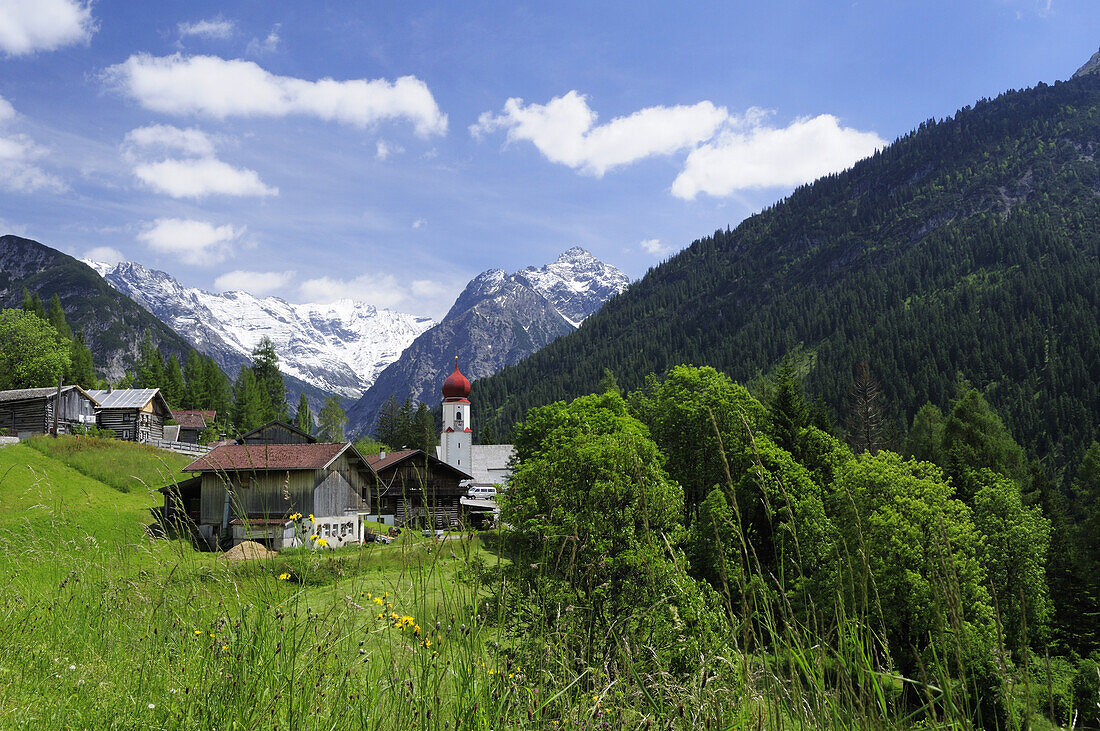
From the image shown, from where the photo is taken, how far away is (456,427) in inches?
2972

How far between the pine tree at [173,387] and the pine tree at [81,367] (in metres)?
9.09

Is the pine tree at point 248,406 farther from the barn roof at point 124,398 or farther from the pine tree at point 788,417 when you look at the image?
the pine tree at point 788,417

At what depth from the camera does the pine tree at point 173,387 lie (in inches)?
3824

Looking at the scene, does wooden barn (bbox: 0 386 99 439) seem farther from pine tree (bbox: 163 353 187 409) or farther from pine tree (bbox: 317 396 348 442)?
pine tree (bbox: 317 396 348 442)

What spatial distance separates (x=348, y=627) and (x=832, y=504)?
29.1 m

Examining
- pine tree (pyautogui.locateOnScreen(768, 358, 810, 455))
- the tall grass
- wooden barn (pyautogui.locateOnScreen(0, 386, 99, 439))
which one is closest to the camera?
the tall grass

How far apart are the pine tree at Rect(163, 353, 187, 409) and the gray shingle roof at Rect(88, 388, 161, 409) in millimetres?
29257

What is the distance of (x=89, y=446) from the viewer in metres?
46.1

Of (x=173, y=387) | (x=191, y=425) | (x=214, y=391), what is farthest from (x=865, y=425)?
(x=214, y=391)

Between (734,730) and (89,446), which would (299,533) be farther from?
(89,446)

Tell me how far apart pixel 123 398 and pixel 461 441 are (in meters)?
34.7

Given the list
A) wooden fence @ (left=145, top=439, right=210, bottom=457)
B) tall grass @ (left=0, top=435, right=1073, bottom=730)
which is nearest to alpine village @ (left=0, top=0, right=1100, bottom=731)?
tall grass @ (left=0, top=435, right=1073, bottom=730)

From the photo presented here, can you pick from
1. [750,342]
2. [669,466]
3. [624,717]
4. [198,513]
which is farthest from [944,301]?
[624,717]

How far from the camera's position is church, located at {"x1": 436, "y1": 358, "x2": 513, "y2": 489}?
242 ft
